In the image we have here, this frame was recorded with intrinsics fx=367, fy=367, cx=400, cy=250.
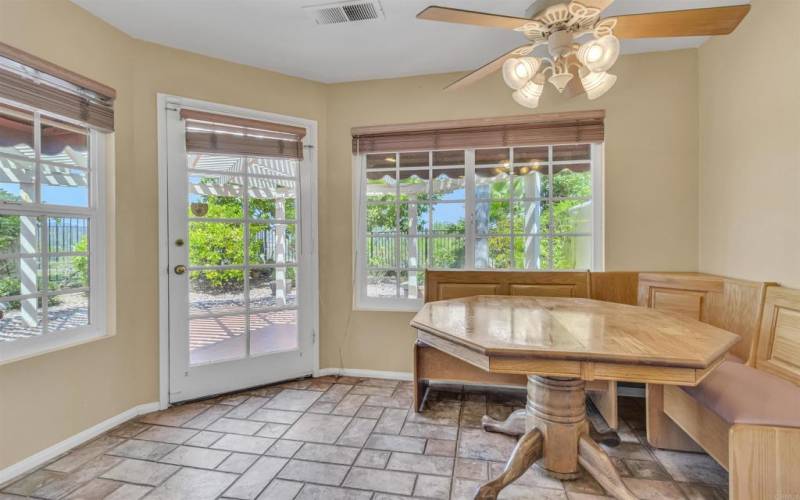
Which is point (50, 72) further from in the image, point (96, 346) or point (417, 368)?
point (417, 368)

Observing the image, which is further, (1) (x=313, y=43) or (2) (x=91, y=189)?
(1) (x=313, y=43)

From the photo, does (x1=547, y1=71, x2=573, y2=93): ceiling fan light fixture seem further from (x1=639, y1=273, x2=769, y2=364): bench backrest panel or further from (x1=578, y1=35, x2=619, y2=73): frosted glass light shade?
(x1=639, y1=273, x2=769, y2=364): bench backrest panel

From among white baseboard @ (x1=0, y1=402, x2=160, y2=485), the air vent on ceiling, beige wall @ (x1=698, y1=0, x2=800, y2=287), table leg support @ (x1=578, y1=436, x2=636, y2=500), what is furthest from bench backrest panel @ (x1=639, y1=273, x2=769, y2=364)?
white baseboard @ (x1=0, y1=402, x2=160, y2=485)

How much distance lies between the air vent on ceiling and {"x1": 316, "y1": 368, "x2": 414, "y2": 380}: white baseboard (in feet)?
8.32

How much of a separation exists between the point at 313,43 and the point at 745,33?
260cm

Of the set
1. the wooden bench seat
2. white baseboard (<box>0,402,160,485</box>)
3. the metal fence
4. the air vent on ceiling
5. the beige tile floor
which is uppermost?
the air vent on ceiling

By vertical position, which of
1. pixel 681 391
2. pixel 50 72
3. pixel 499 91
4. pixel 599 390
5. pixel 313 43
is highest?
pixel 313 43

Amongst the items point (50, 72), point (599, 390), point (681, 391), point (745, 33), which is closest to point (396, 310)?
point (599, 390)

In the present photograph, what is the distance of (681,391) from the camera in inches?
70.1

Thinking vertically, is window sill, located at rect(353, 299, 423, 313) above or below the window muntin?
below

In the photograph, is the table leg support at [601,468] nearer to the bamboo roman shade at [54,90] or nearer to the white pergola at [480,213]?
the white pergola at [480,213]

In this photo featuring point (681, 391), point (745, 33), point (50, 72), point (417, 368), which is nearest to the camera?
point (681, 391)

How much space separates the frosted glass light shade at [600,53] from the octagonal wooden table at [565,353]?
108cm

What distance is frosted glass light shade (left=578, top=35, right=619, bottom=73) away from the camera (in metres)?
1.44
